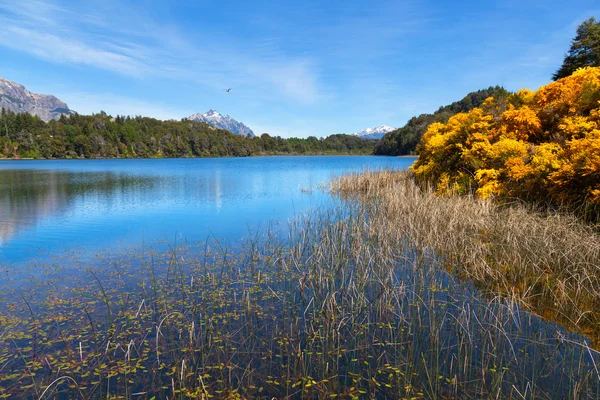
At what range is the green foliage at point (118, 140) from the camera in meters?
84.4

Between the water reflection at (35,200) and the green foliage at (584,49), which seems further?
the green foliage at (584,49)

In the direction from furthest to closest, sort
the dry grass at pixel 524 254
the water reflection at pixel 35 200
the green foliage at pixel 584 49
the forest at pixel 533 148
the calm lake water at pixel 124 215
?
the green foliage at pixel 584 49 < the water reflection at pixel 35 200 < the calm lake water at pixel 124 215 < the forest at pixel 533 148 < the dry grass at pixel 524 254

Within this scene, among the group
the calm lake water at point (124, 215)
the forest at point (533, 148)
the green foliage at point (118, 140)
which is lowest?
the calm lake water at point (124, 215)

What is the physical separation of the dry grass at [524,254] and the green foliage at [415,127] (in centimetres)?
8411

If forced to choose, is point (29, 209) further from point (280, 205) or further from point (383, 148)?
point (383, 148)

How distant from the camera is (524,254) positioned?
6156mm

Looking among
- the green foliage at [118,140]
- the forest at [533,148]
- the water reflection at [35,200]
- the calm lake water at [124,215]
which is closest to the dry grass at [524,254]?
the forest at [533,148]

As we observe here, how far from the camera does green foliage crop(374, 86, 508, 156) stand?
9256cm

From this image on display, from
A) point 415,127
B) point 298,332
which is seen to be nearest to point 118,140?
point 415,127

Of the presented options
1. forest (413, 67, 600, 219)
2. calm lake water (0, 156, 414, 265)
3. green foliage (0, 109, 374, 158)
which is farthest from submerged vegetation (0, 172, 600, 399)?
green foliage (0, 109, 374, 158)

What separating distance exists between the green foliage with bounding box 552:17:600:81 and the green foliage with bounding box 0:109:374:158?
94.8 m

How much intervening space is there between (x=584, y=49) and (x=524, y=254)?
30788 millimetres

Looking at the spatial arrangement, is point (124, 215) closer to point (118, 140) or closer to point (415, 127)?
point (415, 127)

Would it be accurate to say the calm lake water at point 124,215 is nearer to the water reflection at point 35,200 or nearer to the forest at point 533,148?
the water reflection at point 35,200
